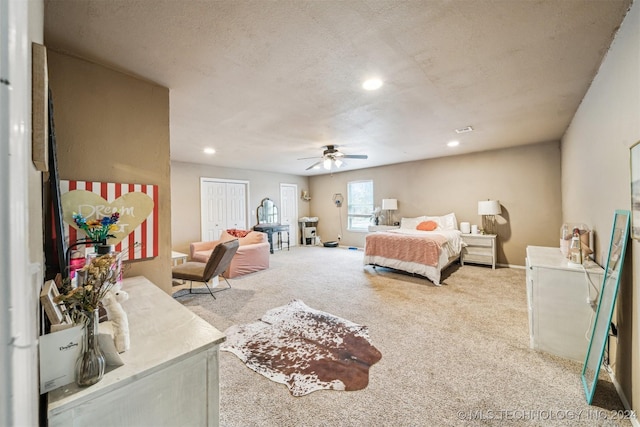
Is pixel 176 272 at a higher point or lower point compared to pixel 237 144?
lower

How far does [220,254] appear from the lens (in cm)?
333

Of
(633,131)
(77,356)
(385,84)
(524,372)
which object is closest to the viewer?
(77,356)

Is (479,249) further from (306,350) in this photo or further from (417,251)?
(306,350)

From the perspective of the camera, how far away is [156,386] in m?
1.01

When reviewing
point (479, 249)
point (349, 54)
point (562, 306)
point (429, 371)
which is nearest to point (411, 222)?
point (479, 249)

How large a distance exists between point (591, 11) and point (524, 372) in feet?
8.02

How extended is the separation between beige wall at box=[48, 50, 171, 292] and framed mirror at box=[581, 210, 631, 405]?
10.5 ft

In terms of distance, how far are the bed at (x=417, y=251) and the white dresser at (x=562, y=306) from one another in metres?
1.80

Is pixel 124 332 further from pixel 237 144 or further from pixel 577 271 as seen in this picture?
pixel 237 144

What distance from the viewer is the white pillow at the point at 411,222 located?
6.07 meters

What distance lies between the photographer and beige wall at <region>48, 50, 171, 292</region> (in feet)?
5.91

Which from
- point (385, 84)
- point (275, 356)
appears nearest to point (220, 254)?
point (275, 356)

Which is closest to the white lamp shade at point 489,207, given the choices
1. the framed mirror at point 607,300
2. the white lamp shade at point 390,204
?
the white lamp shade at point 390,204

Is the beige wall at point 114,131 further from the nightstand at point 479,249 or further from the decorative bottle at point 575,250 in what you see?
the nightstand at point 479,249
